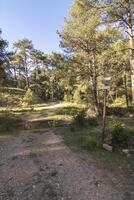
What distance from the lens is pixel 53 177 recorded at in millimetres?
6344

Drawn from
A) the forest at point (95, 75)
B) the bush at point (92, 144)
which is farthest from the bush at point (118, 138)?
the bush at point (92, 144)

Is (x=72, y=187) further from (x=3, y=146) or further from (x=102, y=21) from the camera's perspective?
(x=102, y=21)

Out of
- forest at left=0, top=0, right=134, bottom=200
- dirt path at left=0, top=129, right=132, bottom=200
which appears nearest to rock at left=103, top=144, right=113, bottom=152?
forest at left=0, top=0, right=134, bottom=200

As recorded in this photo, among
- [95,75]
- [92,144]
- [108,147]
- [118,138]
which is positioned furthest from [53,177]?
[95,75]

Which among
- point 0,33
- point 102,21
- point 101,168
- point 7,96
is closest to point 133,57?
point 102,21

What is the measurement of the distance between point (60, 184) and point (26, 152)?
3.28m

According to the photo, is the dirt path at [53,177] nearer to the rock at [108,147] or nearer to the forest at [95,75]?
the forest at [95,75]

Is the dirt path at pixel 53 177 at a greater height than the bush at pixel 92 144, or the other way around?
the bush at pixel 92 144

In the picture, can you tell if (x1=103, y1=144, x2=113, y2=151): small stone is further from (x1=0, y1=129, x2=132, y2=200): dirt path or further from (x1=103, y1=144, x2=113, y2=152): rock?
→ (x1=0, y1=129, x2=132, y2=200): dirt path

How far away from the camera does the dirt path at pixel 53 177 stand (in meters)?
5.34

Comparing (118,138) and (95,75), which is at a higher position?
(95,75)

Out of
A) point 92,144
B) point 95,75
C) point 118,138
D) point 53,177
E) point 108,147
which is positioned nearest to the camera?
point 53,177

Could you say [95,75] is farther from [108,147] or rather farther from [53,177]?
[53,177]

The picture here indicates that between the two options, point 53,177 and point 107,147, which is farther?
point 107,147
